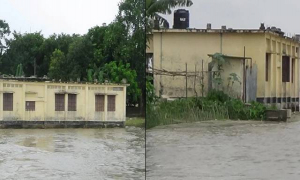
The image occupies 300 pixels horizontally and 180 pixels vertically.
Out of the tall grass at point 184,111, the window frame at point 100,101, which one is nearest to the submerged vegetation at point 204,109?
the tall grass at point 184,111

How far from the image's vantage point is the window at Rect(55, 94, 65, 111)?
2045 mm

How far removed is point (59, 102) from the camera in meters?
2.06

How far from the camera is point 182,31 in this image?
175cm

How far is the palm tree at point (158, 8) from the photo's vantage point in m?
1.80

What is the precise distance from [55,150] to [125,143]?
0.40 meters

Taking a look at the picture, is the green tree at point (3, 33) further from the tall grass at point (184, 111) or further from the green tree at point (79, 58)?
the tall grass at point (184, 111)

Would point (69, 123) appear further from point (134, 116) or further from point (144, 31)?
point (144, 31)

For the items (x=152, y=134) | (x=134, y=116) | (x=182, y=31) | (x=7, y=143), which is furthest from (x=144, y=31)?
(x=7, y=143)

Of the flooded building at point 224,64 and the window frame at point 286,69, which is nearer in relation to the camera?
the flooded building at point 224,64

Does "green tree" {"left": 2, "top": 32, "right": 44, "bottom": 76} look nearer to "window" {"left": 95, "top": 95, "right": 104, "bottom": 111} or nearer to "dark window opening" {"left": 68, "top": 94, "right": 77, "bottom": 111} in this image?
"dark window opening" {"left": 68, "top": 94, "right": 77, "bottom": 111}

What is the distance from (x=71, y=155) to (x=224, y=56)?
105 centimetres

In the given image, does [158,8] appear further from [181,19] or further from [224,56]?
[224,56]

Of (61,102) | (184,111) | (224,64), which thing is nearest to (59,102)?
(61,102)

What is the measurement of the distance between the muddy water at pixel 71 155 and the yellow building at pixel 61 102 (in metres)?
0.09
